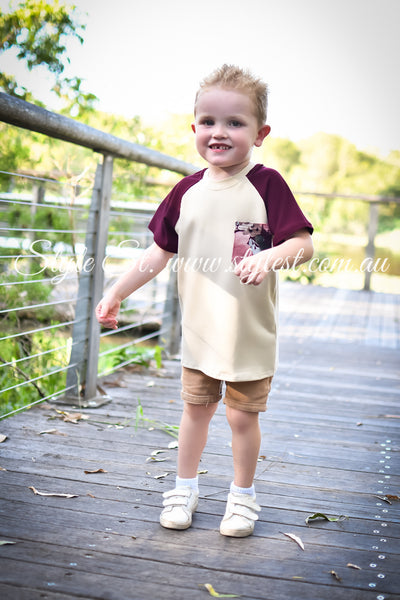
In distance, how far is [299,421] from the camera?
266 centimetres

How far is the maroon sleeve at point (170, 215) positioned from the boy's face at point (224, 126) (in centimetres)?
13

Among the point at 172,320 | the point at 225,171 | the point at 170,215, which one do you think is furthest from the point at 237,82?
the point at 172,320

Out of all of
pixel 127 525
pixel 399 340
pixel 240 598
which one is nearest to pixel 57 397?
pixel 127 525

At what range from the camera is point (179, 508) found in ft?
5.20

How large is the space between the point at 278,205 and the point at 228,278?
215 millimetres

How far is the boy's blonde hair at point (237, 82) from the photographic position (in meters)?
1.50

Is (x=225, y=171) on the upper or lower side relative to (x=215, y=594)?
upper

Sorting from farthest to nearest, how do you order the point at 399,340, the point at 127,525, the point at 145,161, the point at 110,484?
the point at 399,340 → the point at 145,161 → the point at 110,484 → the point at 127,525

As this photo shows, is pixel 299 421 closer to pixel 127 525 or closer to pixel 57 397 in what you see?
pixel 57 397

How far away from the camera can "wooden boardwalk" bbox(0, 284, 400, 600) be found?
1302 millimetres

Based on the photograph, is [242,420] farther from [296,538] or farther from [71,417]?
[71,417]

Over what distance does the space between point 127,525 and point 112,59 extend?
1977cm

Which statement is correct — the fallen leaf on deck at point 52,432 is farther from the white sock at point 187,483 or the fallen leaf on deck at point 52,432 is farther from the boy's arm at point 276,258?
the boy's arm at point 276,258

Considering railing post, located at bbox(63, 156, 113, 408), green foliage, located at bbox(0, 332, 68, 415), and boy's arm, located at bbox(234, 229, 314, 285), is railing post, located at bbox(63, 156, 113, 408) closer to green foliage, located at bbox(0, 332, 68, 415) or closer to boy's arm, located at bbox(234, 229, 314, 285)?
green foliage, located at bbox(0, 332, 68, 415)
